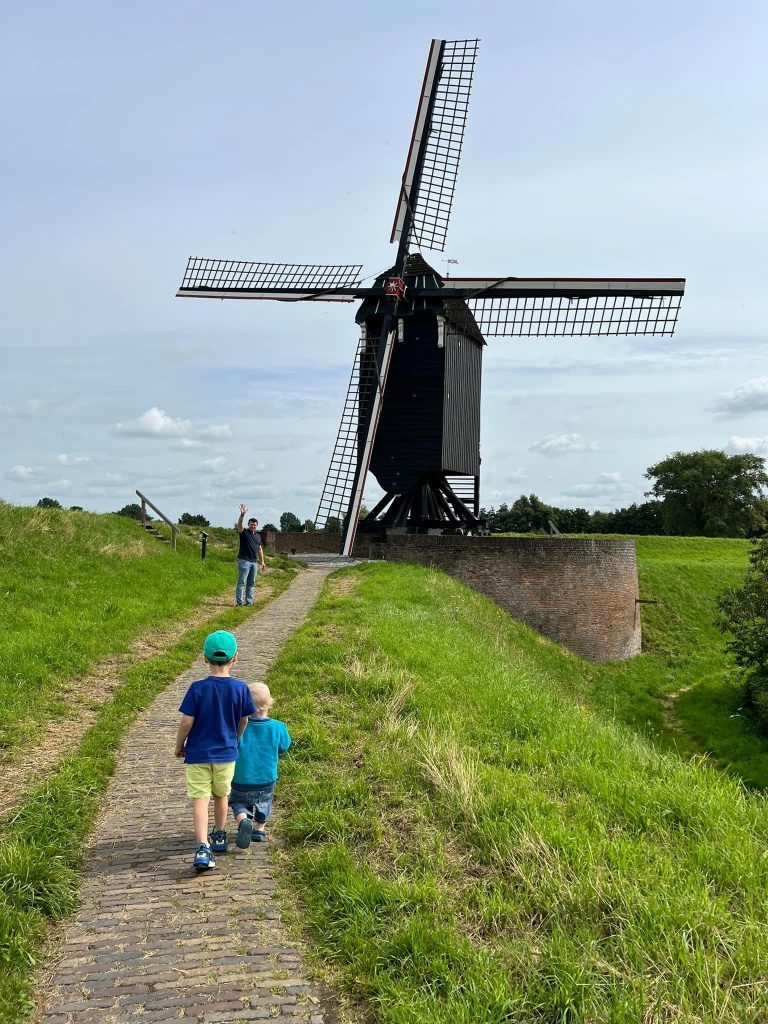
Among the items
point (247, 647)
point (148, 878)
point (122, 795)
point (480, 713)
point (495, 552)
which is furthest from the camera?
point (495, 552)

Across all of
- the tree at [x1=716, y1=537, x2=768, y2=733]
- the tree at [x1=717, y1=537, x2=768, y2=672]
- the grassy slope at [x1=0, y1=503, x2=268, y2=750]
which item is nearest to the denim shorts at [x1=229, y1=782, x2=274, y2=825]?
the grassy slope at [x1=0, y1=503, x2=268, y2=750]

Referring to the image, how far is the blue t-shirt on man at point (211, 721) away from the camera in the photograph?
17.9ft

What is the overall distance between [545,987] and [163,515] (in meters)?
21.0

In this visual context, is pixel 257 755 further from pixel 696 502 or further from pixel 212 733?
pixel 696 502

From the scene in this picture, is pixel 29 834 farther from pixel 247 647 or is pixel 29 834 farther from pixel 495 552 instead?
pixel 495 552

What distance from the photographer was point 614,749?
7535 mm

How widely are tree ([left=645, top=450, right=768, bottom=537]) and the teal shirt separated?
57227mm

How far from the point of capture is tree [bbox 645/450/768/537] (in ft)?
192

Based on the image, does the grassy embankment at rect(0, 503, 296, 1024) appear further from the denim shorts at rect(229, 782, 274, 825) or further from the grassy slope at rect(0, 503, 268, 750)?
the denim shorts at rect(229, 782, 274, 825)

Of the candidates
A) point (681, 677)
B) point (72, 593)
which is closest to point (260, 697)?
point (72, 593)

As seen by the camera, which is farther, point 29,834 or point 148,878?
point 29,834

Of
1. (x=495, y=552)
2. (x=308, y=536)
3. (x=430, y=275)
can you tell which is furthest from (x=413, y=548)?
(x=430, y=275)

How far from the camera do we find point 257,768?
5691 mm

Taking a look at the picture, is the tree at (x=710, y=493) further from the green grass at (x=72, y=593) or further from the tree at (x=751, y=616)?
the green grass at (x=72, y=593)
